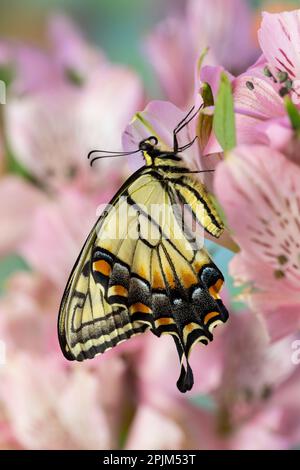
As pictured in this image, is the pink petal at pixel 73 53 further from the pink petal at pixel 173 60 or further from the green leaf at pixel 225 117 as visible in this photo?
the green leaf at pixel 225 117

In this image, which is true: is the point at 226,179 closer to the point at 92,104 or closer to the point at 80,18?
the point at 92,104

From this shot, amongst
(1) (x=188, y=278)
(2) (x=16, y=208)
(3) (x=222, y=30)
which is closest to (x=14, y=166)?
(2) (x=16, y=208)

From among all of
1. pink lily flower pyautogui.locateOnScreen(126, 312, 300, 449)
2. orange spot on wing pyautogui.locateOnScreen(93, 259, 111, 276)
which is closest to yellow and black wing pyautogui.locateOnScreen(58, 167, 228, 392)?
orange spot on wing pyautogui.locateOnScreen(93, 259, 111, 276)

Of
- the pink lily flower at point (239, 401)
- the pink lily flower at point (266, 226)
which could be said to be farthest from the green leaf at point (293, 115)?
the pink lily flower at point (239, 401)

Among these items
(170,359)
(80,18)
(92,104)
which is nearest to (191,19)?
(92,104)

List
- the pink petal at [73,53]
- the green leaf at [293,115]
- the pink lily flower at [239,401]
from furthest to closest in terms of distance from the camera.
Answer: the pink petal at [73,53] < the pink lily flower at [239,401] < the green leaf at [293,115]
